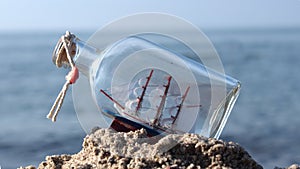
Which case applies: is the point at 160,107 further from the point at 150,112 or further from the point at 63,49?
the point at 63,49

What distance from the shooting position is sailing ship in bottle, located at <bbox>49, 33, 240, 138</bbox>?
7.41 ft

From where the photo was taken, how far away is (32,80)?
37.3ft

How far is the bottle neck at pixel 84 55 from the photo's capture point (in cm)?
229

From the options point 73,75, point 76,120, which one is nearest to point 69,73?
point 73,75

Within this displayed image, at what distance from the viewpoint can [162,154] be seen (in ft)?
6.34

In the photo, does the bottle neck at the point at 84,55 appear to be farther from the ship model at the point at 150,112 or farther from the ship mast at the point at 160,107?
the ship mast at the point at 160,107

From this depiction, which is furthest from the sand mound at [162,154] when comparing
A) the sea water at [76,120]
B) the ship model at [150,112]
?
the sea water at [76,120]

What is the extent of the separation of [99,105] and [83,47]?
0.22 meters

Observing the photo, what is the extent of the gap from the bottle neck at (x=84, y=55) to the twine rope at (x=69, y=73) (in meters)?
0.02

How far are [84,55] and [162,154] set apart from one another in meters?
0.55

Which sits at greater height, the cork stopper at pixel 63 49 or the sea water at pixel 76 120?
the sea water at pixel 76 120

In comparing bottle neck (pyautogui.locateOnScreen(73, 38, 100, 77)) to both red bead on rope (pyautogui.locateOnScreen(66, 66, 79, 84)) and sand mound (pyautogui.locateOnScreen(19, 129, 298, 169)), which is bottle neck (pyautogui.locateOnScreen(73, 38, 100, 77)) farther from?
sand mound (pyautogui.locateOnScreen(19, 129, 298, 169))

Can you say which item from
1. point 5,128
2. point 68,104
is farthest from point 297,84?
point 5,128

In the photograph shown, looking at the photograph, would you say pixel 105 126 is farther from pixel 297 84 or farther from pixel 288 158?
pixel 297 84
